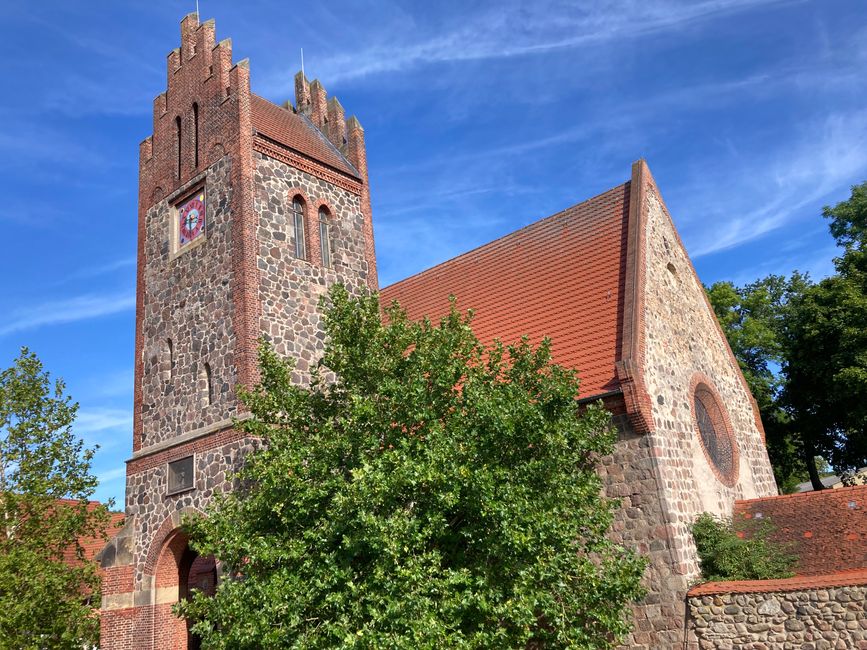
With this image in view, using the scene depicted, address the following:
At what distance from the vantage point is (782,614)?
11031 millimetres

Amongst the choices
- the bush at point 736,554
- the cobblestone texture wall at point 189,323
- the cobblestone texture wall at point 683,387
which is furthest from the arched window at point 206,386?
the bush at point 736,554

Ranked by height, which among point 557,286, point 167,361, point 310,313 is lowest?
point 167,361

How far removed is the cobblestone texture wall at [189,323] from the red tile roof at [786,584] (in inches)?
372

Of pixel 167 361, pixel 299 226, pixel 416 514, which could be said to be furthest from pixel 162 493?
pixel 416 514

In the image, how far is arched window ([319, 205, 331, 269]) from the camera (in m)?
17.9

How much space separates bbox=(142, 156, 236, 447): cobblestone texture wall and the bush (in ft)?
30.5

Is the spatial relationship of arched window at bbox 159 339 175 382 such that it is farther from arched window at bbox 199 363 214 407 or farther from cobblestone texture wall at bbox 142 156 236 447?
arched window at bbox 199 363 214 407

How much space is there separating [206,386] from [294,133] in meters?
7.00

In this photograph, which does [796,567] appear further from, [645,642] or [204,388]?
[204,388]

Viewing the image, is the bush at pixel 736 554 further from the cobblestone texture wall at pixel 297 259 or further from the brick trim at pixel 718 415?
the cobblestone texture wall at pixel 297 259

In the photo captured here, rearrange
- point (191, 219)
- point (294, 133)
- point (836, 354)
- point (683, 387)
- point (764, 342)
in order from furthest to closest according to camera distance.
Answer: point (764, 342) < point (836, 354) < point (294, 133) < point (191, 219) < point (683, 387)

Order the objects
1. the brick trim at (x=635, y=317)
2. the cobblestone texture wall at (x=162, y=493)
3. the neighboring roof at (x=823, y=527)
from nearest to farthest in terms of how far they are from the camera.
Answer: the neighboring roof at (x=823, y=527) < the brick trim at (x=635, y=317) < the cobblestone texture wall at (x=162, y=493)

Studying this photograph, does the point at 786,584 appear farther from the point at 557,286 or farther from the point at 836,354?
the point at 836,354

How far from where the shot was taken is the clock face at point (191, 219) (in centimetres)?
1751
